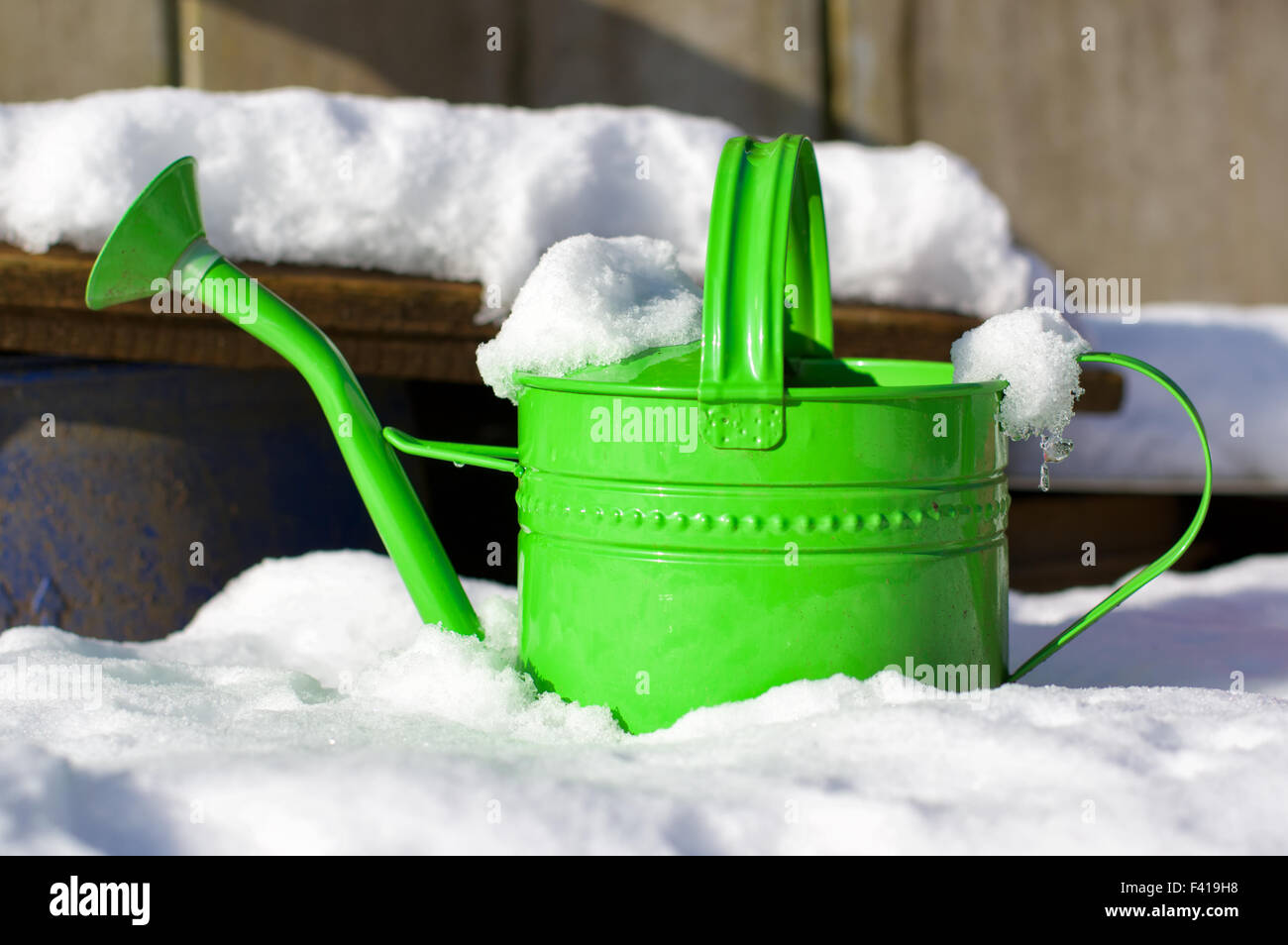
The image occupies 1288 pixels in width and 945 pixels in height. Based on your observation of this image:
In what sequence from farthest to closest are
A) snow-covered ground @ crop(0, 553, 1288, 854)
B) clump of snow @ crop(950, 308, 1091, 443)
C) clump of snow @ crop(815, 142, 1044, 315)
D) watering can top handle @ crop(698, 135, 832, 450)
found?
clump of snow @ crop(815, 142, 1044, 315) < clump of snow @ crop(950, 308, 1091, 443) < watering can top handle @ crop(698, 135, 832, 450) < snow-covered ground @ crop(0, 553, 1288, 854)

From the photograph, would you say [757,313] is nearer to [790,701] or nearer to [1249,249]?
[790,701]

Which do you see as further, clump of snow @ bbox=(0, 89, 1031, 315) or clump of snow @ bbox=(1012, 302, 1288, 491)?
clump of snow @ bbox=(1012, 302, 1288, 491)

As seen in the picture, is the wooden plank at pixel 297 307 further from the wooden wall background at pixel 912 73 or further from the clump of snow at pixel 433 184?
the wooden wall background at pixel 912 73

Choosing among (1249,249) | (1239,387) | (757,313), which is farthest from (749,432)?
(1249,249)

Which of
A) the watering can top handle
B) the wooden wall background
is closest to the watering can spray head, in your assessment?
the watering can top handle

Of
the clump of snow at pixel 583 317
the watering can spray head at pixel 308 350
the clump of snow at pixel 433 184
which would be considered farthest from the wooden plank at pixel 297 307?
the clump of snow at pixel 583 317

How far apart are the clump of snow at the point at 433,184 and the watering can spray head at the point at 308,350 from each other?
0.47 metres

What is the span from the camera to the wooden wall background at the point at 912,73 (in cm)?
267

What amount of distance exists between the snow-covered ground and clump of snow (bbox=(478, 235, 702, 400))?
0.29 meters

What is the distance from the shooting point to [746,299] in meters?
1.01

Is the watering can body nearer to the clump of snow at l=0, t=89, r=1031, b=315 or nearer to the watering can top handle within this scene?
the watering can top handle

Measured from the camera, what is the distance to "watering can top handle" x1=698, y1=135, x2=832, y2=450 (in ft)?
3.28

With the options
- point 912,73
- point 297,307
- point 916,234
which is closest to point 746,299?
point 297,307

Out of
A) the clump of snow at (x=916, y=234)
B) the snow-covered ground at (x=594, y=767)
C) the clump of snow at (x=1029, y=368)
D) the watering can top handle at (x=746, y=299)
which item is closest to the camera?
the snow-covered ground at (x=594, y=767)
